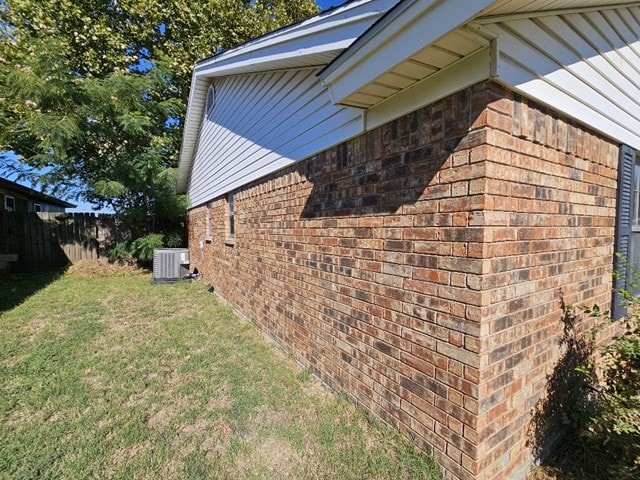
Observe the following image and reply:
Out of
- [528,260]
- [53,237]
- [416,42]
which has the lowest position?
[53,237]

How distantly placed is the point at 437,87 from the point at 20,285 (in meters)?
12.0

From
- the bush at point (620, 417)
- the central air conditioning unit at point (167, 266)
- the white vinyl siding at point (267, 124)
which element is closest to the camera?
the bush at point (620, 417)

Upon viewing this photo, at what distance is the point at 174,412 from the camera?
3.00 m

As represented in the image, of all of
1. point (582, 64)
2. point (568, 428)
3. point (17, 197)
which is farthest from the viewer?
point (17, 197)

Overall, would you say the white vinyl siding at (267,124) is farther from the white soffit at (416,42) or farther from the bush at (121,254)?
the bush at (121,254)

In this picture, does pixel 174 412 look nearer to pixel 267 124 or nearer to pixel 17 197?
pixel 267 124

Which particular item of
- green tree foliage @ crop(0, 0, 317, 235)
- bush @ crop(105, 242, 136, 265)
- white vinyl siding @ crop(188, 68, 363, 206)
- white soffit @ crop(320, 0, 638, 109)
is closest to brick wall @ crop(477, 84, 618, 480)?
white soffit @ crop(320, 0, 638, 109)

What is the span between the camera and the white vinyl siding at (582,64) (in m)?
1.85

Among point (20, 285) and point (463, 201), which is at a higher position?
point (463, 201)

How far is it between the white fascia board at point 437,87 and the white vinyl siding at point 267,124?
12.9 inches

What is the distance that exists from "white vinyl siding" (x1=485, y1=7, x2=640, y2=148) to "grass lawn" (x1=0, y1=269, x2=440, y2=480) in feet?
8.85

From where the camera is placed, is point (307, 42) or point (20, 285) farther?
point (20, 285)

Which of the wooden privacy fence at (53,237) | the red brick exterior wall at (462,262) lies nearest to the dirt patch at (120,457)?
the red brick exterior wall at (462,262)

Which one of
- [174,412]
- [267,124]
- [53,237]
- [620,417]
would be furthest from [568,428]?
[53,237]
